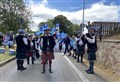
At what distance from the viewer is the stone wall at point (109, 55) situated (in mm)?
12725

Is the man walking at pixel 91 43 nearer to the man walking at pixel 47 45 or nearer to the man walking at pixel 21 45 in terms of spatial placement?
the man walking at pixel 47 45

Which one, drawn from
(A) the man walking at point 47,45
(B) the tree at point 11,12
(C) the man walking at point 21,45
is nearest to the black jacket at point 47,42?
(A) the man walking at point 47,45

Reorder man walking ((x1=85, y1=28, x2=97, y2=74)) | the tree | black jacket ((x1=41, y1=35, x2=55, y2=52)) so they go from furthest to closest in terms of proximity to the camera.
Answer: the tree < man walking ((x1=85, y1=28, x2=97, y2=74)) < black jacket ((x1=41, y1=35, x2=55, y2=52))

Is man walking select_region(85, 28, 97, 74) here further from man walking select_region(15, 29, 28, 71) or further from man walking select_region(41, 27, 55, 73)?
man walking select_region(15, 29, 28, 71)

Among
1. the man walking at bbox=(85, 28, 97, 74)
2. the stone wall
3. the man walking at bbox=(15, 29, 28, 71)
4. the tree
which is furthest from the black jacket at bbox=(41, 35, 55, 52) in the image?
the tree

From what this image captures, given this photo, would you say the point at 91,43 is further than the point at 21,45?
No

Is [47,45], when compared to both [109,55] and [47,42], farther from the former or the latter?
[109,55]

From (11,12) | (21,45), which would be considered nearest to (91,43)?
(21,45)

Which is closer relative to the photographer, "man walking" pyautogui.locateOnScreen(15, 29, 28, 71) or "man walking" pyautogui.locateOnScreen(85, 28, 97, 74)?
"man walking" pyautogui.locateOnScreen(85, 28, 97, 74)

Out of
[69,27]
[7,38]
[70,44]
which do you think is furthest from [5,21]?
[69,27]

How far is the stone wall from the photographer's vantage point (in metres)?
12.7

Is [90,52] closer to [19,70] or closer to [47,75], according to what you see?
[47,75]

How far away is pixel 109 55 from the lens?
14.2 metres

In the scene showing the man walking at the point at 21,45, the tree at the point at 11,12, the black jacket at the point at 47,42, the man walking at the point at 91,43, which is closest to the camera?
the black jacket at the point at 47,42
